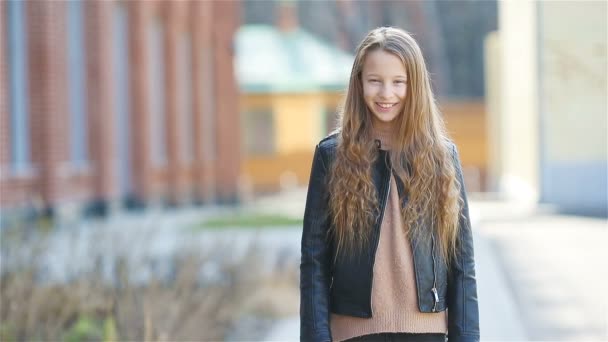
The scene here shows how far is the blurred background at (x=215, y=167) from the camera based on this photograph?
7977 mm

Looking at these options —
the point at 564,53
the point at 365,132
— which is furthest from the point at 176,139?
the point at 365,132

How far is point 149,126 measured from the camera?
23.3 m

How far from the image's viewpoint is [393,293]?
3295 mm

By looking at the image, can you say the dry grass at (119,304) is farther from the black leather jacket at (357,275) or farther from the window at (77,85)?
the window at (77,85)

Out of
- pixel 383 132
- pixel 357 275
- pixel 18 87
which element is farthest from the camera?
pixel 18 87

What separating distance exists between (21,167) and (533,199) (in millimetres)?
9606

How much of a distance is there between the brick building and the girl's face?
1181 centimetres

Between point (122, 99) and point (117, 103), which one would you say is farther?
point (122, 99)

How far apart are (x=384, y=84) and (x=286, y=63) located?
128 feet

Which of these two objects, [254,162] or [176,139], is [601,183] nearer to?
[176,139]

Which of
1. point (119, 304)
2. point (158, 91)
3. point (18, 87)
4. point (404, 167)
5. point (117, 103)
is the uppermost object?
point (158, 91)

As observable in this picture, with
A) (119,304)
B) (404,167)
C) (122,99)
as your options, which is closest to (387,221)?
(404,167)

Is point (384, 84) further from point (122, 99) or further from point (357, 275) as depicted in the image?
point (122, 99)

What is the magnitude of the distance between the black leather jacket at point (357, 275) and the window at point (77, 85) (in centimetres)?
1569
